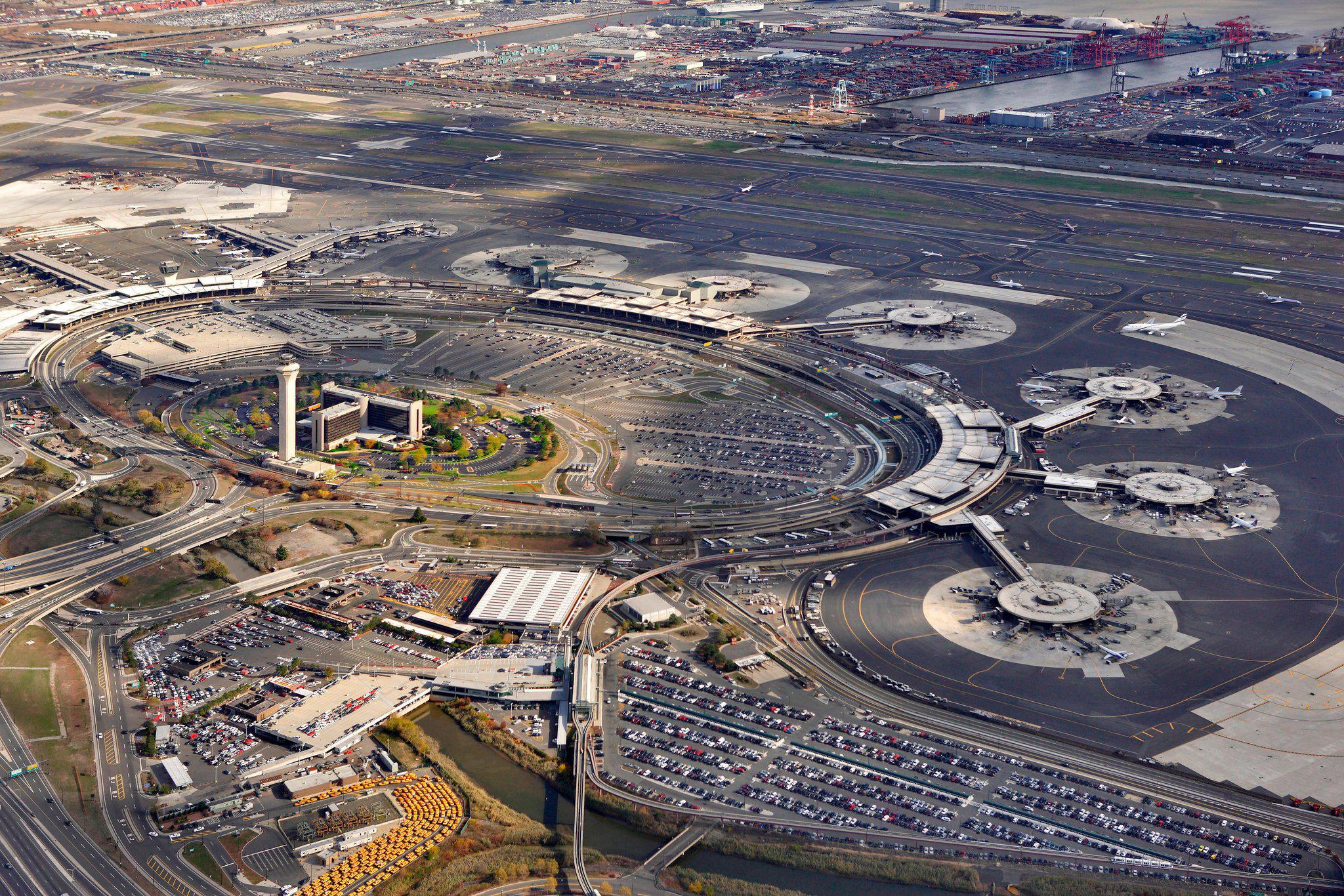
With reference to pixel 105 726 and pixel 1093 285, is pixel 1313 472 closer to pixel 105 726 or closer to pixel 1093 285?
pixel 1093 285

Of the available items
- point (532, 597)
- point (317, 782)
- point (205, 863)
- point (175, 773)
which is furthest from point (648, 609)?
point (205, 863)

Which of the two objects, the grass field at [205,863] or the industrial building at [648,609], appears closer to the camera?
the grass field at [205,863]

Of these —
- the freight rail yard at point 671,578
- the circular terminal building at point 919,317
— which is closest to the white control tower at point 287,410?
the freight rail yard at point 671,578

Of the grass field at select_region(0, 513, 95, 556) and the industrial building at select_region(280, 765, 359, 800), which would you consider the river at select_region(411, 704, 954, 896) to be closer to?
the industrial building at select_region(280, 765, 359, 800)

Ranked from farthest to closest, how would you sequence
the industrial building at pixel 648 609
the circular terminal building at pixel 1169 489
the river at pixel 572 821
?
the circular terminal building at pixel 1169 489, the industrial building at pixel 648 609, the river at pixel 572 821

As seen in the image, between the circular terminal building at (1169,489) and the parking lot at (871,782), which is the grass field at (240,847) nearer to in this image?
the parking lot at (871,782)

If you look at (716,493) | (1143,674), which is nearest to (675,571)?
(716,493)
